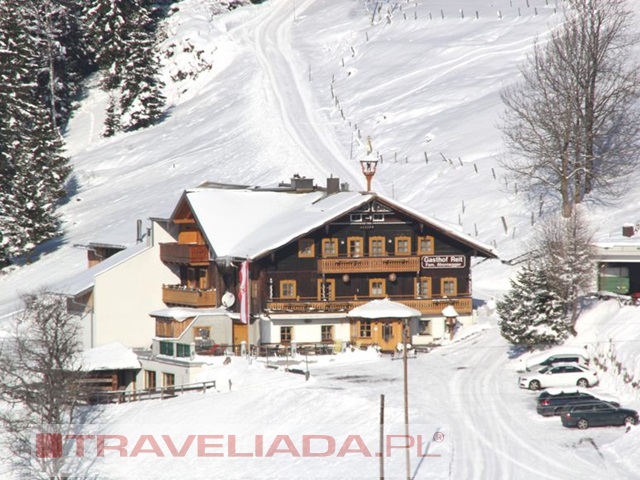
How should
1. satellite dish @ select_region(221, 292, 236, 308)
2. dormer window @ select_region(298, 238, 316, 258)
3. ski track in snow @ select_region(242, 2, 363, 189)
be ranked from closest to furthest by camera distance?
dormer window @ select_region(298, 238, 316, 258)
satellite dish @ select_region(221, 292, 236, 308)
ski track in snow @ select_region(242, 2, 363, 189)

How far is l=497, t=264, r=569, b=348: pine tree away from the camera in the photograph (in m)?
59.7

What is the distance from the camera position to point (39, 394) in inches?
2217

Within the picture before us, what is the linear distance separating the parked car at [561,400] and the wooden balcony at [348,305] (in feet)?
61.1

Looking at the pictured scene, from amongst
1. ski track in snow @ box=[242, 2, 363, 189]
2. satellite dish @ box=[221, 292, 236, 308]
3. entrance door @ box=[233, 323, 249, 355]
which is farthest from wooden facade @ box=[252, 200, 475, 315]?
ski track in snow @ box=[242, 2, 363, 189]

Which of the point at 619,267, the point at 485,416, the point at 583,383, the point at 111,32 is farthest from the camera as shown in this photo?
the point at 111,32

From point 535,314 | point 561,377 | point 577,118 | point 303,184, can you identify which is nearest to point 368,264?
point 303,184

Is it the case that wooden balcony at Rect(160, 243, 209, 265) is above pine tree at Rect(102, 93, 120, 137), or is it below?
below

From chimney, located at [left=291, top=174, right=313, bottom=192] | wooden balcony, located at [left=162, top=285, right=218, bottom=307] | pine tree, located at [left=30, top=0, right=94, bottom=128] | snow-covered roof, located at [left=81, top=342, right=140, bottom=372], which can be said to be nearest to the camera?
snow-covered roof, located at [left=81, top=342, right=140, bottom=372]

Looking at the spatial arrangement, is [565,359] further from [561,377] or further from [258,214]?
[258,214]

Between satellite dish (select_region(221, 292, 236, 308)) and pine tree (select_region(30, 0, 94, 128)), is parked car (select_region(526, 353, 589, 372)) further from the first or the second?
pine tree (select_region(30, 0, 94, 128))

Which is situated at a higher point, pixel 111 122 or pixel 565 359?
pixel 111 122

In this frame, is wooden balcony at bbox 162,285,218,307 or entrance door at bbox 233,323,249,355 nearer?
entrance door at bbox 233,323,249,355

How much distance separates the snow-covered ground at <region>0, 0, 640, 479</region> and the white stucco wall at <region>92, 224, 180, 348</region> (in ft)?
35.1

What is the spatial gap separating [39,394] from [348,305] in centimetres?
1828
